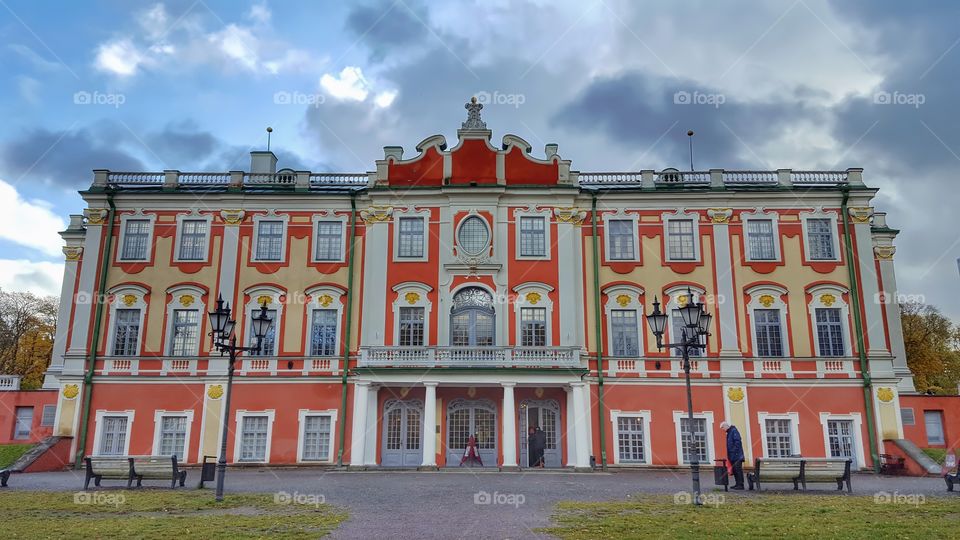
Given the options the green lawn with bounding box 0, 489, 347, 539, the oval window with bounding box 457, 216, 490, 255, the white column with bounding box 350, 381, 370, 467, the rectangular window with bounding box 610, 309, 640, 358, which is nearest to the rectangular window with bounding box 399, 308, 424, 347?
the white column with bounding box 350, 381, 370, 467

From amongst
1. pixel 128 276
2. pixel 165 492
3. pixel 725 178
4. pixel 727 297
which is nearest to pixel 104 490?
pixel 165 492

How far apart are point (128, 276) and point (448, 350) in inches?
579

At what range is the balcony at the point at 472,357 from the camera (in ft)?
90.3

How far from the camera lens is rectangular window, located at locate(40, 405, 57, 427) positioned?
29484mm

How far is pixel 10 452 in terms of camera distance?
86.8 ft

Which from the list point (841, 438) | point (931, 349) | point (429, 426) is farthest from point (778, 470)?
point (931, 349)

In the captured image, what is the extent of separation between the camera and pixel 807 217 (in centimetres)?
3070

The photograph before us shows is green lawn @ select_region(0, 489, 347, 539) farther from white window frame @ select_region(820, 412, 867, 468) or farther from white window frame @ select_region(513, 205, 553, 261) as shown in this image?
white window frame @ select_region(820, 412, 867, 468)

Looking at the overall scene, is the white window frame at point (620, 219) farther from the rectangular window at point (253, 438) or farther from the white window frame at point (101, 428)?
the white window frame at point (101, 428)

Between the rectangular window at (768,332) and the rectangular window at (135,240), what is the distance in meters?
26.7

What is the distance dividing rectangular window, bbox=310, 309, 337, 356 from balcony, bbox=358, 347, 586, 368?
8.40ft

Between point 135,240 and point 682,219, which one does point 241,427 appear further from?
point 682,219

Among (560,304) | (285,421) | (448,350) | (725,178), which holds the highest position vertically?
(725,178)

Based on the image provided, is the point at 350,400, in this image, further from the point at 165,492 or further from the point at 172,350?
the point at 165,492
